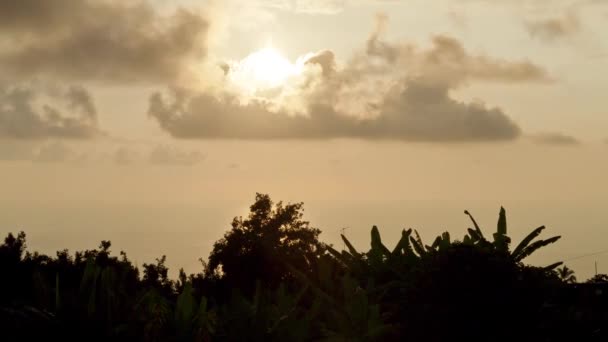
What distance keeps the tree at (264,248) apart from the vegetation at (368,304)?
6217 cm

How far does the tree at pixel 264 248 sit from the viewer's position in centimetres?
9331

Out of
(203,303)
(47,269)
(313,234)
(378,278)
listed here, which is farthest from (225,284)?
(203,303)

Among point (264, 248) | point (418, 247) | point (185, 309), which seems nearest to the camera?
point (185, 309)

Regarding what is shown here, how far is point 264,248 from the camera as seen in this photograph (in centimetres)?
9569

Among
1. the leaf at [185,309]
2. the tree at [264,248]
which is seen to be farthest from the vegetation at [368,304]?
the tree at [264,248]

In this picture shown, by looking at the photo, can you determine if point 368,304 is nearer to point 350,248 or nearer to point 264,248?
point 350,248

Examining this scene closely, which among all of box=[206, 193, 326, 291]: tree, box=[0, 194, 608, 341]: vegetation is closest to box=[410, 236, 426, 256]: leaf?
box=[0, 194, 608, 341]: vegetation

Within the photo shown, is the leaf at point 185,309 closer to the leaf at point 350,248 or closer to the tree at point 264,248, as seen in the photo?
the leaf at point 350,248

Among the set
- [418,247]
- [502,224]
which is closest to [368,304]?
[418,247]

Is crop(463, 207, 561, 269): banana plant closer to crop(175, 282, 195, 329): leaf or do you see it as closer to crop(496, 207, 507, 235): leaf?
crop(496, 207, 507, 235): leaf

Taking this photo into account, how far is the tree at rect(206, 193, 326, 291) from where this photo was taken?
93312 mm

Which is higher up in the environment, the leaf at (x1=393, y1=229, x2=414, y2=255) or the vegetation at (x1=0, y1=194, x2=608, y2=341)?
the leaf at (x1=393, y1=229, x2=414, y2=255)

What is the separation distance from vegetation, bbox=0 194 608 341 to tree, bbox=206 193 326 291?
6217 cm

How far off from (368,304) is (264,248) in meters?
75.6
